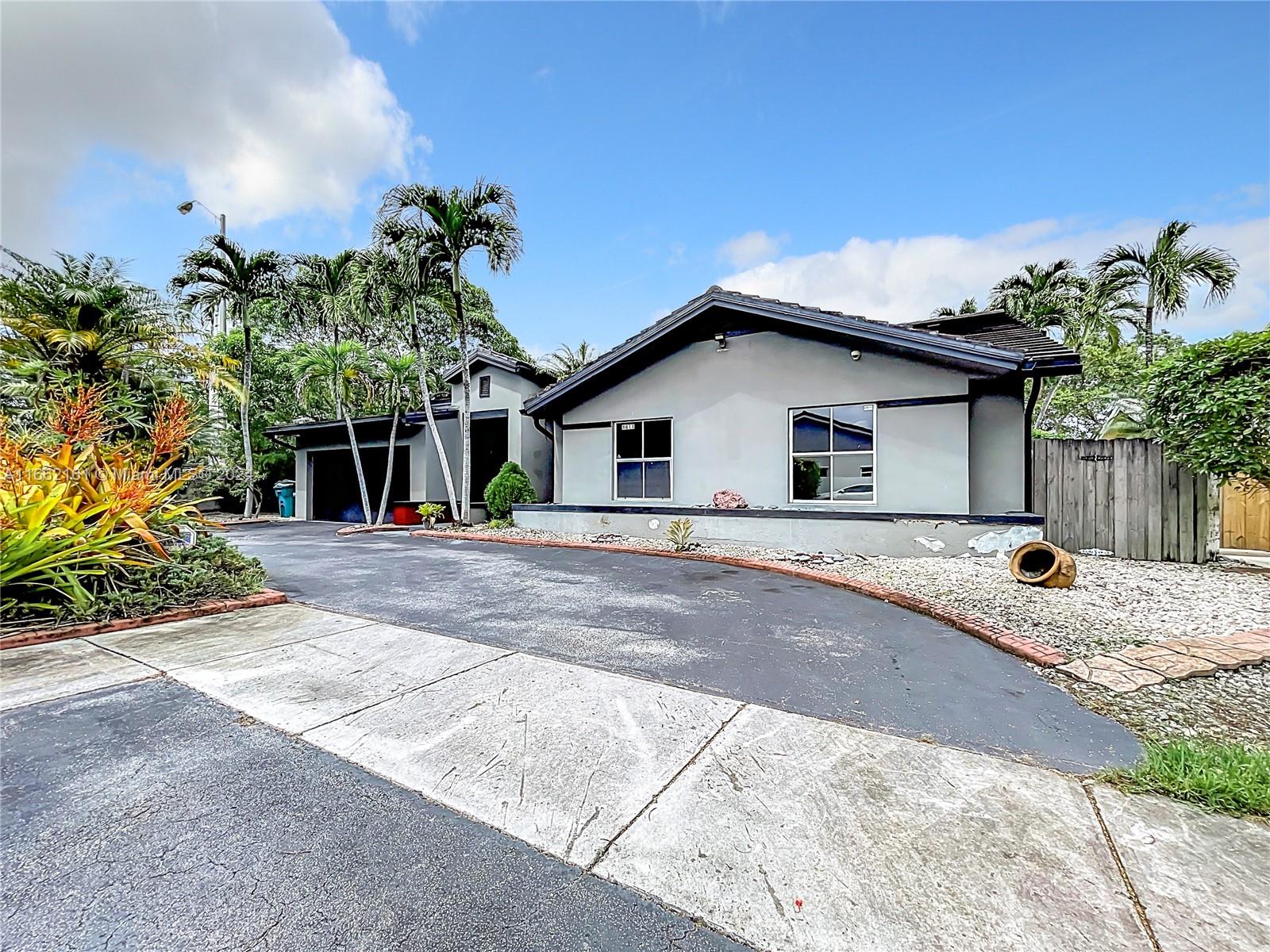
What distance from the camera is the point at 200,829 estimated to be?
2.06 meters

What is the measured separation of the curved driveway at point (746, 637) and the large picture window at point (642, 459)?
9.35 ft

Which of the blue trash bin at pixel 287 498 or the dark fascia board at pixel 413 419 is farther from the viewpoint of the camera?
the blue trash bin at pixel 287 498

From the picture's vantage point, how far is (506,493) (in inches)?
515

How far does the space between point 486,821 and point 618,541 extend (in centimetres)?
837

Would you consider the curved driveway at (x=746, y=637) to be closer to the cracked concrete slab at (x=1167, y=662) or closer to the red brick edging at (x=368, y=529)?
the cracked concrete slab at (x=1167, y=662)

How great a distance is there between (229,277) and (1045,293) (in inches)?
987

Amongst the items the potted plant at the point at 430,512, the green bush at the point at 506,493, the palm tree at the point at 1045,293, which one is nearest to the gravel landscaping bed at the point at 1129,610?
the green bush at the point at 506,493

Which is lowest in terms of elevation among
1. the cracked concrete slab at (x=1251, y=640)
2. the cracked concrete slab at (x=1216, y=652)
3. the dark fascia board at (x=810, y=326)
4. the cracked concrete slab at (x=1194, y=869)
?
the cracked concrete slab at (x=1194, y=869)

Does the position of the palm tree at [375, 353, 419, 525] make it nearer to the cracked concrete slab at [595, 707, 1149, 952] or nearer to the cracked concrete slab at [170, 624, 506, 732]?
the cracked concrete slab at [170, 624, 506, 732]

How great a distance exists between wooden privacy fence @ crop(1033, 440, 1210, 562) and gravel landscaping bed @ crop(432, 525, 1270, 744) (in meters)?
0.32

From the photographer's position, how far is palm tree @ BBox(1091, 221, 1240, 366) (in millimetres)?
13547

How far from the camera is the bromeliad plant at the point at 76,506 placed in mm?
4512

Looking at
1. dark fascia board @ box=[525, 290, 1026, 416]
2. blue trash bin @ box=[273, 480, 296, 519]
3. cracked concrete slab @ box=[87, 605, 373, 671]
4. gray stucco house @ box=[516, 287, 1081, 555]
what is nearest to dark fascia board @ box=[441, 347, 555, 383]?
gray stucco house @ box=[516, 287, 1081, 555]

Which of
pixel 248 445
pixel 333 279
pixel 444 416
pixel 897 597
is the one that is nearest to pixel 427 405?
pixel 444 416
